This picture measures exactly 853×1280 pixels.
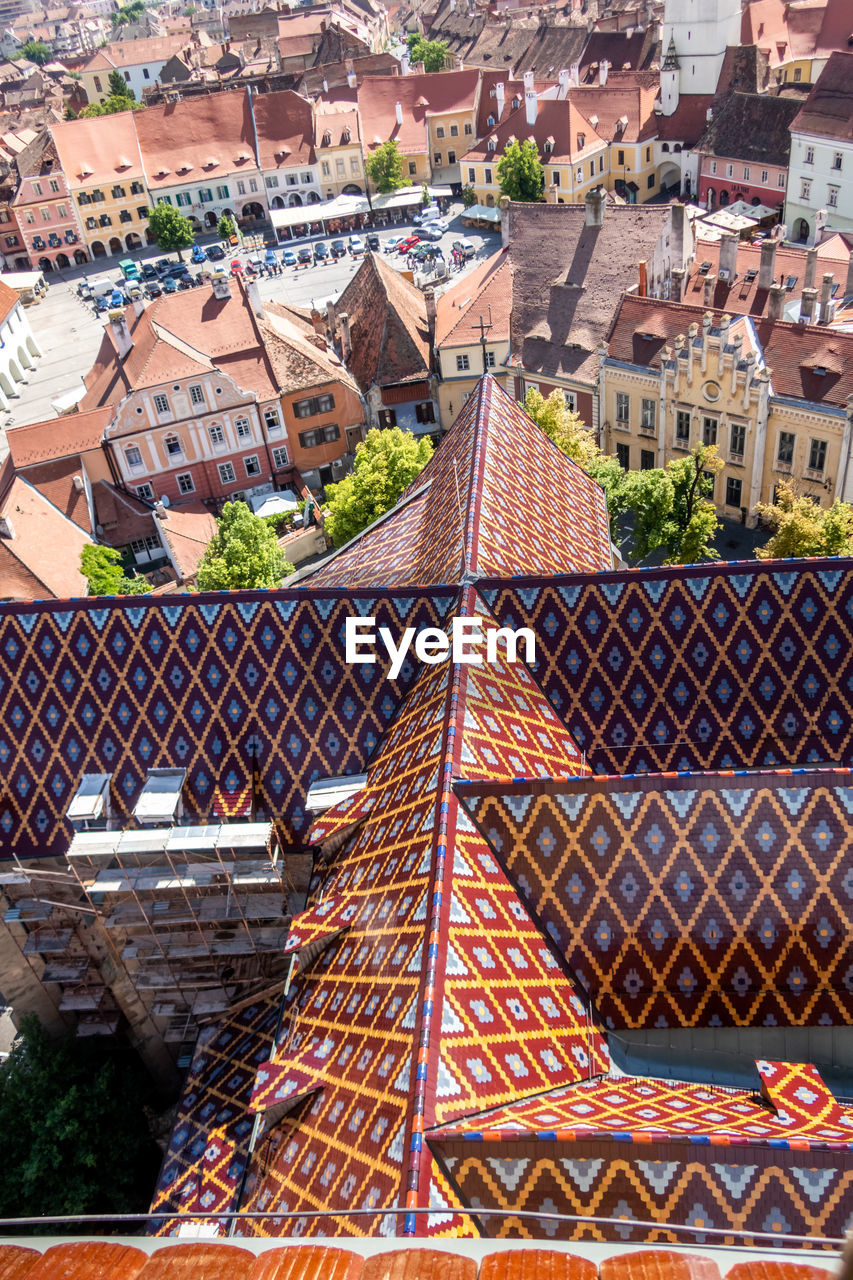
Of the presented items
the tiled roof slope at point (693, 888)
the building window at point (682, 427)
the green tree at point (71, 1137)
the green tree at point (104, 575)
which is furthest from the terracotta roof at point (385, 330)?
the tiled roof slope at point (693, 888)

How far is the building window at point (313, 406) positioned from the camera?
5778cm

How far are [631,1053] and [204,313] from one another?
49.7 m

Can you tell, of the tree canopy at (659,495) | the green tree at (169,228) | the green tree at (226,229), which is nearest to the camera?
the tree canopy at (659,495)

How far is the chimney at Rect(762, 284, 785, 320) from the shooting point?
48.2 metres

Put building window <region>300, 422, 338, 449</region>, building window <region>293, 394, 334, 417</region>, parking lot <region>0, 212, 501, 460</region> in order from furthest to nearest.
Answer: parking lot <region>0, 212, 501, 460</region>, building window <region>300, 422, 338, 449</region>, building window <region>293, 394, 334, 417</region>

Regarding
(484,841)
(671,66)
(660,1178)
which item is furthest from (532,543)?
(671,66)

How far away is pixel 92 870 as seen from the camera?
26109 mm

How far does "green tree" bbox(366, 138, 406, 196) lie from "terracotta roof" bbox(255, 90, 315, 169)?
7252 millimetres

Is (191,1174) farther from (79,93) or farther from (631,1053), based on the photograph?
(79,93)

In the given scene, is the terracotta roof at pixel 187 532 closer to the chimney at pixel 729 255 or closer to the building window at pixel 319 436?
the building window at pixel 319 436

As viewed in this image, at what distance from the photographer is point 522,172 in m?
90.2

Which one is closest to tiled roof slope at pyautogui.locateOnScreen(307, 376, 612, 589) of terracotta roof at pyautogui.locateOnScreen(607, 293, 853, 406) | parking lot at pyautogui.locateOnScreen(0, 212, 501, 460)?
terracotta roof at pyautogui.locateOnScreen(607, 293, 853, 406)

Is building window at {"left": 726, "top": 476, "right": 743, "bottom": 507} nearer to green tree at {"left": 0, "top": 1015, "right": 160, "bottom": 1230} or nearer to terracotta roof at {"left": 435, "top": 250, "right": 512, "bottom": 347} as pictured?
terracotta roof at {"left": 435, "top": 250, "right": 512, "bottom": 347}

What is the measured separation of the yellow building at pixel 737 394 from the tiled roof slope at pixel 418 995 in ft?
93.3
